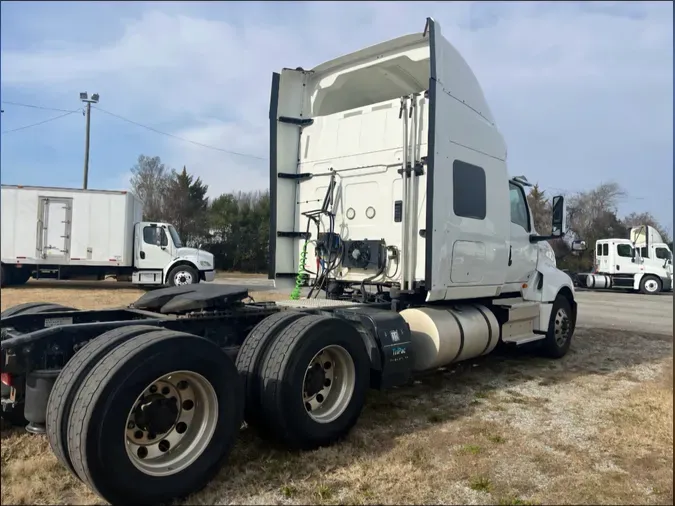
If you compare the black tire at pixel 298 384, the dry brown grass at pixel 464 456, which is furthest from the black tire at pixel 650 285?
the black tire at pixel 298 384

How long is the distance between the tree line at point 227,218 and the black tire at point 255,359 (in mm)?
30027

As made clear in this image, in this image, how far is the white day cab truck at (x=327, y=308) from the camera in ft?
10.1

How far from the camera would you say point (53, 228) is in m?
17.5

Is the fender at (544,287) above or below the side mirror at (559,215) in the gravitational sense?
below

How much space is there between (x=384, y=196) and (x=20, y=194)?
15.7 metres

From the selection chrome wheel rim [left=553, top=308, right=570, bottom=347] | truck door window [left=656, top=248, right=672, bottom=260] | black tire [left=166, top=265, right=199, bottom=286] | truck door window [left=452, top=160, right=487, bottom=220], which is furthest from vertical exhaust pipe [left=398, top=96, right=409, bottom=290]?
truck door window [left=656, top=248, right=672, bottom=260]

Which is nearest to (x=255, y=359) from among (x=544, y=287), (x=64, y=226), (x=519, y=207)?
(x=519, y=207)

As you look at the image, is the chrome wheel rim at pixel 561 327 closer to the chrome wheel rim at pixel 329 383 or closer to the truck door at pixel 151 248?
the chrome wheel rim at pixel 329 383

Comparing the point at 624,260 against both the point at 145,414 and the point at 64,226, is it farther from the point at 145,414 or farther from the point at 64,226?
the point at 145,414

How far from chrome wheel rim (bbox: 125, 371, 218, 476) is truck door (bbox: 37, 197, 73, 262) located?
16327 mm

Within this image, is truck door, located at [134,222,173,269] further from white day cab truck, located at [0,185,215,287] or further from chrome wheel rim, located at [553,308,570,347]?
chrome wheel rim, located at [553,308,570,347]

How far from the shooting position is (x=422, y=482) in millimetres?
3527

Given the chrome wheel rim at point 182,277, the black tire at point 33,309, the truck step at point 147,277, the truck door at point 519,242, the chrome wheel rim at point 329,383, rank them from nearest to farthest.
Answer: the chrome wheel rim at point 329,383 < the black tire at point 33,309 < the truck door at point 519,242 < the truck step at point 147,277 < the chrome wheel rim at point 182,277

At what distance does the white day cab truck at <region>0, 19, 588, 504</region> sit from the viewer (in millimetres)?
3066
